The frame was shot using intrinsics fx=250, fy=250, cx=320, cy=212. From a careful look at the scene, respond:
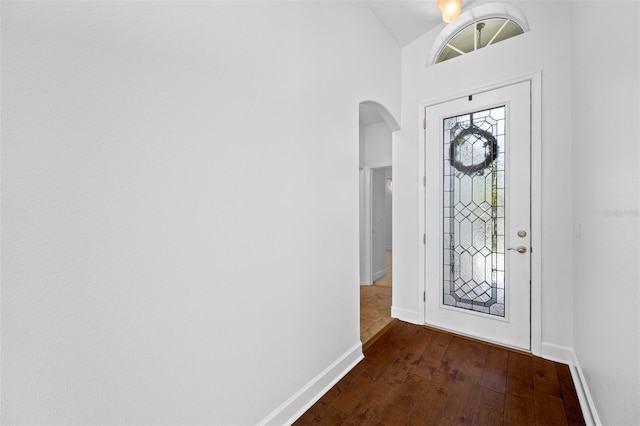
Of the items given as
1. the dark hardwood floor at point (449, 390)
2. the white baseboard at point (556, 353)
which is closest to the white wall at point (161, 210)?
the dark hardwood floor at point (449, 390)

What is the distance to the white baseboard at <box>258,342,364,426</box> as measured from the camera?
4.64 feet

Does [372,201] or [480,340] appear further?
[372,201]

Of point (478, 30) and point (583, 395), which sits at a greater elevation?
point (478, 30)

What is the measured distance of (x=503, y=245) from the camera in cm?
227

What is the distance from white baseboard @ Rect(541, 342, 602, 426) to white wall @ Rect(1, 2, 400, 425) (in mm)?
1558

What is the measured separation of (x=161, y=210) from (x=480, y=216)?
8.36 feet

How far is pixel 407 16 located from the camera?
2391 mm

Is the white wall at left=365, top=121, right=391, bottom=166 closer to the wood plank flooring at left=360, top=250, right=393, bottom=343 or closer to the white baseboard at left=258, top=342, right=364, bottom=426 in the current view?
the wood plank flooring at left=360, top=250, right=393, bottom=343

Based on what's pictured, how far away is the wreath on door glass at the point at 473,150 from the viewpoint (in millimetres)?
2316

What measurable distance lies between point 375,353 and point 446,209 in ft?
5.06

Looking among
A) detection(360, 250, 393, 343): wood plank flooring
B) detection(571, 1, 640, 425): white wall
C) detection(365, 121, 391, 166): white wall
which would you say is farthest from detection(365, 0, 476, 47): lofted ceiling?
detection(360, 250, 393, 343): wood plank flooring

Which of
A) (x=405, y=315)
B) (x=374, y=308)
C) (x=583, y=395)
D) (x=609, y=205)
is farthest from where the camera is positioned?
(x=374, y=308)

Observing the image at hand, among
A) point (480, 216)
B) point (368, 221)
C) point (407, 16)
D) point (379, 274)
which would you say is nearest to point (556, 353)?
point (480, 216)

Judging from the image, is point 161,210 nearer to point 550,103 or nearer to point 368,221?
point 550,103
